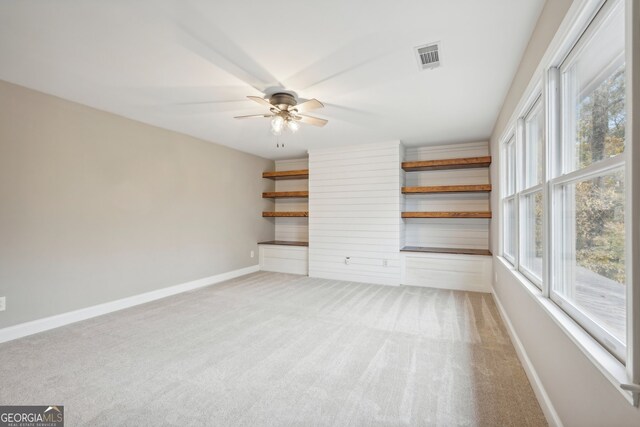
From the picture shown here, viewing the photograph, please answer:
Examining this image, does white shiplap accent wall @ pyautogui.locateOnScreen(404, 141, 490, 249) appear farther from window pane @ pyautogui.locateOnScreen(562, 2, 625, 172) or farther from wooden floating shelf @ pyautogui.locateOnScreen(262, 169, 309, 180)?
window pane @ pyautogui.locateOnScreen(562, 2, 625, 172)

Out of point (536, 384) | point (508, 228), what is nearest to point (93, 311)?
point (536, 384)

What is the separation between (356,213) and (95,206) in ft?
12.4

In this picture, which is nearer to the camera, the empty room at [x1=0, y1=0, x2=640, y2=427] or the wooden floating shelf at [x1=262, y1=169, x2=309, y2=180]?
the empty room at [x1=0, y1=0, x2=640, y2=427]

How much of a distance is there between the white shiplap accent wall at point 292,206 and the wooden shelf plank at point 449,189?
234cm

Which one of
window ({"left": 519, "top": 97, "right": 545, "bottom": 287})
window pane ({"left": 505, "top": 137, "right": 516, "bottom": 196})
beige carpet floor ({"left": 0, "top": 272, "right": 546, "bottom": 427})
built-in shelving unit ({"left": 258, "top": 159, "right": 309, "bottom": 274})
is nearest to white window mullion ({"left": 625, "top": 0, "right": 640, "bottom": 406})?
beige carpet floor ({"left": 0, "top": 272, "right": 546, "bottom": 427})

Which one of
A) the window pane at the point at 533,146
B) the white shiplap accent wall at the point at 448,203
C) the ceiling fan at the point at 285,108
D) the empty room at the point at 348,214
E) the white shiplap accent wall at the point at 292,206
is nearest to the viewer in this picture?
the empty room at the point at 348,214

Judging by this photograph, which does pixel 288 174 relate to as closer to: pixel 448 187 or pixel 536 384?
pixel 448 187

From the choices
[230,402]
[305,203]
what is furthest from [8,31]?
[305,203]

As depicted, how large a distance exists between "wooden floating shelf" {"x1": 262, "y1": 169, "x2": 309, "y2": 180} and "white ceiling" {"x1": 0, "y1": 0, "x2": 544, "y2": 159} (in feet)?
7.63

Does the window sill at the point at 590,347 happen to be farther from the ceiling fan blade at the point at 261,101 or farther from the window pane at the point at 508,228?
the ceiling fan blade at the point at 261,101

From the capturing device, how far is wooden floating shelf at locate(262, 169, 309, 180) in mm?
5929

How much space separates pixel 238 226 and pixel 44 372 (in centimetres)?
362

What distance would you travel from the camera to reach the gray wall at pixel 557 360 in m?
1.05

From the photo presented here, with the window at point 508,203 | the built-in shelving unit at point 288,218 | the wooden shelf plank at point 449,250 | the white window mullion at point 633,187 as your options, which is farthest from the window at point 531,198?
the built-in shelving unit at point 288,218
